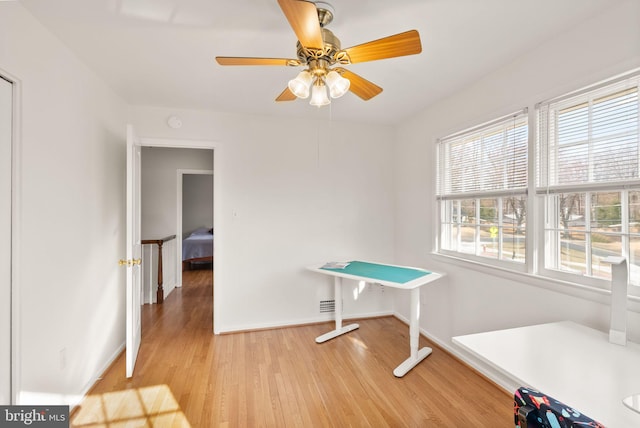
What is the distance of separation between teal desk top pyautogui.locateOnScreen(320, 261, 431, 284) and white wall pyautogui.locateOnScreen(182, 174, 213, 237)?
5812mm

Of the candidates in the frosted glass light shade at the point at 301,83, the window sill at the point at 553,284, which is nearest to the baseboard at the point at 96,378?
the frosted glass light shade at the point at 301,83

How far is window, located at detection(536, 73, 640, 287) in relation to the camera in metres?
1.58

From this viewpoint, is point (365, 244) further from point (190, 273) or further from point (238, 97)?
point (190, 273)

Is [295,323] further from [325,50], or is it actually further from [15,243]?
[325,50]

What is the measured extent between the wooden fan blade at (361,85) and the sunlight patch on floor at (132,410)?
230 cm

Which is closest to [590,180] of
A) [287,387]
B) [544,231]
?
[544,231]

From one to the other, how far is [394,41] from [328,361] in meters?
2.46

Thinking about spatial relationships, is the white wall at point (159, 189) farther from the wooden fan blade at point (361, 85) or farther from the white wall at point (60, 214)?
the wooden fan blade at point (361, 85)

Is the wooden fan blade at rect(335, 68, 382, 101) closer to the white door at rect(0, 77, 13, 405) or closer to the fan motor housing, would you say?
the fan motor housing

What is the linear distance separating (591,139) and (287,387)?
2570mm

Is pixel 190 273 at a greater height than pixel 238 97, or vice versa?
pixel 238 97

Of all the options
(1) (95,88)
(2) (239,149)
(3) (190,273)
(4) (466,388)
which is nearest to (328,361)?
(4) (466,388)

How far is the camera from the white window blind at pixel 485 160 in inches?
87.1

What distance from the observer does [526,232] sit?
2.11 meters
